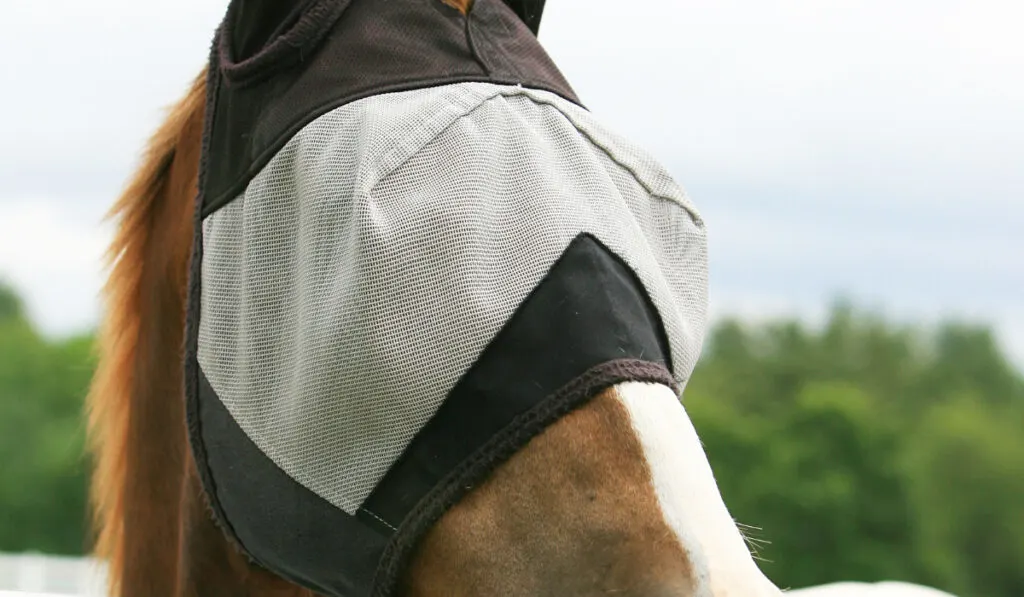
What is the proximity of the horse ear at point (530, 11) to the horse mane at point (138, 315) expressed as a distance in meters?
0.51

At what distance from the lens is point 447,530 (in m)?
1.25

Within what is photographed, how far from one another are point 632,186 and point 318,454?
51cm

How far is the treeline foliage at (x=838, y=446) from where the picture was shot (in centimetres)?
1788

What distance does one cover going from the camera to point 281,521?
54.8 inches

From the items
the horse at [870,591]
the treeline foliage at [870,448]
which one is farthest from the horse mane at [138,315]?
the treeline foliage at [870,448]

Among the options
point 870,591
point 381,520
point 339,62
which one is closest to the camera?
point 381,520

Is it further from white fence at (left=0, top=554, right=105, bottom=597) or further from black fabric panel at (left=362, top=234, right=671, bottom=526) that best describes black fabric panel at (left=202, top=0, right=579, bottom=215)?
white fence at (left=0, top=554, right=105, bottom=597)

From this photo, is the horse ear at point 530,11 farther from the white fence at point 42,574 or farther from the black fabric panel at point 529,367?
the white fence at point 42,574

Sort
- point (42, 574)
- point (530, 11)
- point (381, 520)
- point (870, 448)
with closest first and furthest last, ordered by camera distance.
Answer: point (381, 520), point (530, 11), point (42, 574), point (870, 448)

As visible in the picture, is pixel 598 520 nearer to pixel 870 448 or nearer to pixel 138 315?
pixel 138 315

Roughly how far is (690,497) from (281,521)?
1.64 ft

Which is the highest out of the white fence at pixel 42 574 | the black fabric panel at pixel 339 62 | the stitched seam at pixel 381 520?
the black fabric panel at pixel 339 62

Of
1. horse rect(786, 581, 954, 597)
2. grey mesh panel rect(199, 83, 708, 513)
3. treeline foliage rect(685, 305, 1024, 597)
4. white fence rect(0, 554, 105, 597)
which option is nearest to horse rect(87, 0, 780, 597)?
grey mesh panel rect(199, 83, 708, 513)

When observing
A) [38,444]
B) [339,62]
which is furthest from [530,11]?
[38,444]
